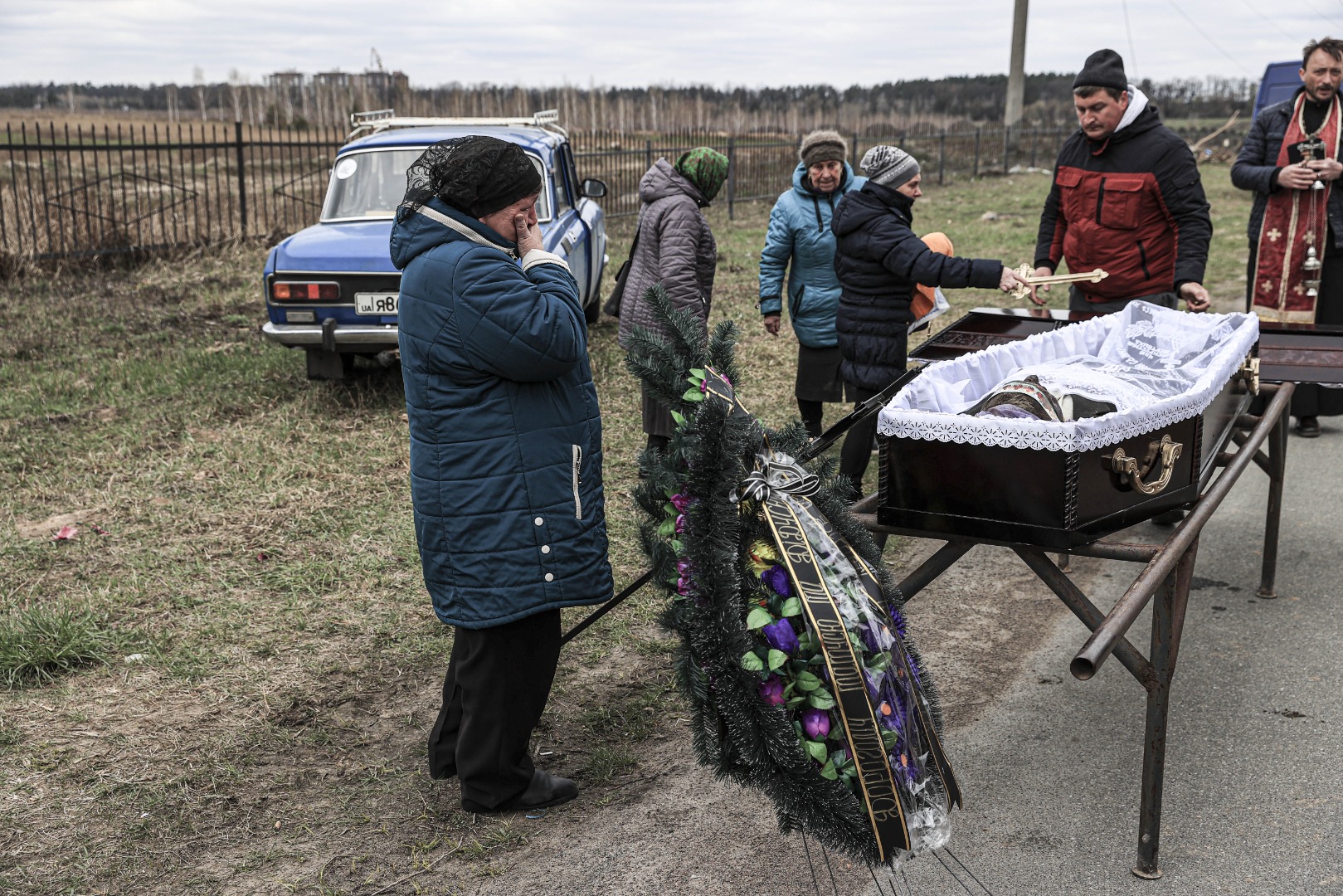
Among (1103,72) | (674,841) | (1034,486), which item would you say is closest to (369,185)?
(1103,72)

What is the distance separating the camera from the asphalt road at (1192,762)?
289 cm

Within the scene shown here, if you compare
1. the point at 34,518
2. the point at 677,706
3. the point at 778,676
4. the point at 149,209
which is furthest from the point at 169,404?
the point at 149,209

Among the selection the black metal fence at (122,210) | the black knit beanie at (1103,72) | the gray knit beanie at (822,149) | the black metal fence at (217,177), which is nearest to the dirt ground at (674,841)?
the black knit beanie at (1103,72)

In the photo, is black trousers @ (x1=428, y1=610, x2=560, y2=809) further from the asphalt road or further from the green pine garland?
the asphalt road

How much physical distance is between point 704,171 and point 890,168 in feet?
3.93

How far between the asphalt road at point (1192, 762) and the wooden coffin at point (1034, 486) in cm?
85

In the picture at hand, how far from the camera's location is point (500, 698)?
9.94 ft

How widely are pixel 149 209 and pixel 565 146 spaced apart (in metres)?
6.96

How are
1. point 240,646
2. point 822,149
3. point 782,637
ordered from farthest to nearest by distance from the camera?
point 822,149, point 240,646, point 782,637

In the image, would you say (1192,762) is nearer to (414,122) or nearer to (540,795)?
(540,795)

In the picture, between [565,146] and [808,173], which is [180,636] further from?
[565,146]

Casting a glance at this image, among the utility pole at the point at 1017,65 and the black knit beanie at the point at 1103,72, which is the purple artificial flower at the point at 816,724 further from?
the utility pole at the point at 1017,65

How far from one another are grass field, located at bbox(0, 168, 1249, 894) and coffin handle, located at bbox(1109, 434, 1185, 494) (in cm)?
165

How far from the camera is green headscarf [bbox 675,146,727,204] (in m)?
5.48
